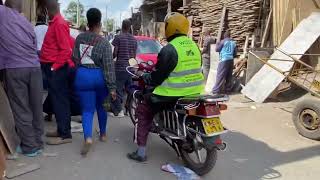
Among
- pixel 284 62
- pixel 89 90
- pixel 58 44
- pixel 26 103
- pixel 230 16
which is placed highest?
pixel 230 16

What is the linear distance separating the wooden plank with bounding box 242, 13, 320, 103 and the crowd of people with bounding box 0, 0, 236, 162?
527 centimetres

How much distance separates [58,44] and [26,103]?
98 centimetres

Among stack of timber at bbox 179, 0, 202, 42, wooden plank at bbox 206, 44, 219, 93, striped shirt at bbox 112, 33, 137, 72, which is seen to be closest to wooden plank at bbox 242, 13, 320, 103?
wooden plank at bbox 206, 44, 219, 93

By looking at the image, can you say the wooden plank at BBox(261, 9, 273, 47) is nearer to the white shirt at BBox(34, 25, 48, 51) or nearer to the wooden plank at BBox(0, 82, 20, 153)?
the white shirt at BBox(34, 25, 48, 51)

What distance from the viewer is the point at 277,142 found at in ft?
23.6

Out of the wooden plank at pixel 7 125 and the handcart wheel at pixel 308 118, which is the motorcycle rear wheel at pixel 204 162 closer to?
the wooden plank at pixel 7 125

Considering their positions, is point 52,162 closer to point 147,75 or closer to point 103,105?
point 103,105

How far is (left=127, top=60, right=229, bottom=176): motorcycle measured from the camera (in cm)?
514

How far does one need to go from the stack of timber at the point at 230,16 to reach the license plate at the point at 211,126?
32.0 ft

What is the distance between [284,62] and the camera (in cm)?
1091

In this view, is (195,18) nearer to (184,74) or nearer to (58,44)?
(58,44)

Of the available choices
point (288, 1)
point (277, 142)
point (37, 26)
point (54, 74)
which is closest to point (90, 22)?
point (54, 74)

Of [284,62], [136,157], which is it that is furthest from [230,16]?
[136,157]

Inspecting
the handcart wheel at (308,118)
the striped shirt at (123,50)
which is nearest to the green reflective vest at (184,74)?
the handcart wheel at (308,118)
